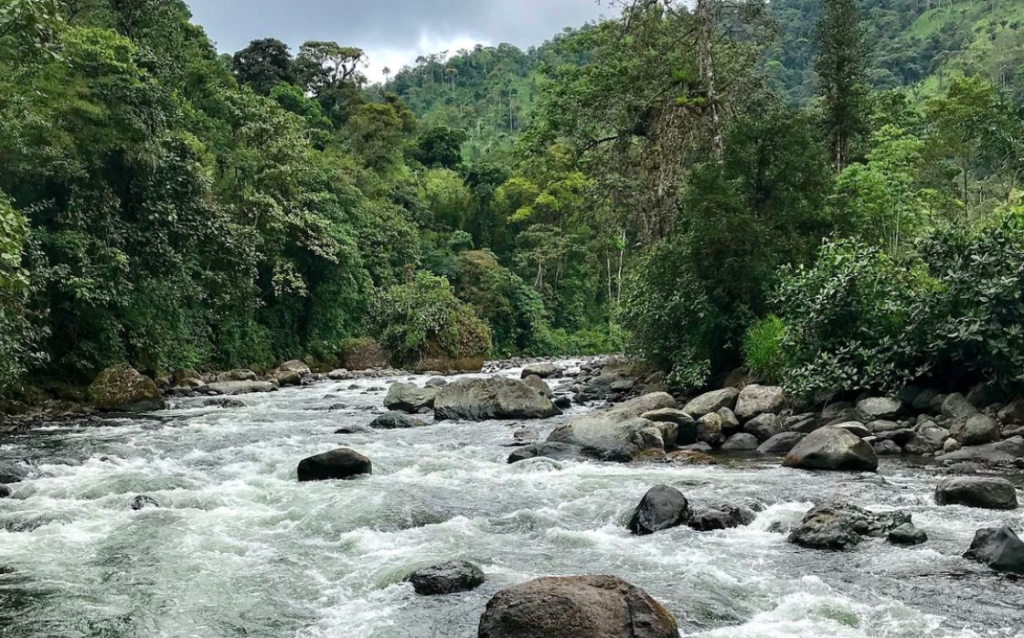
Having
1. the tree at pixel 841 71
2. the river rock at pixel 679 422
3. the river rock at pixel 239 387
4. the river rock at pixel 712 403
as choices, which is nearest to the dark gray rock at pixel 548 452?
the river rock at pixel 679 422

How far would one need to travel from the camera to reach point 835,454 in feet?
30.3

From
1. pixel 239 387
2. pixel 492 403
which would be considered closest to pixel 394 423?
pixel 492 403

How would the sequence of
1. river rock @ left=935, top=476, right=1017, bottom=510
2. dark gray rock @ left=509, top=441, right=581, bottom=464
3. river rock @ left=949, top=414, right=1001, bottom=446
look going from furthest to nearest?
dark gray rock @ left=509, top=441, right=581, bottom=464 → river rock @ left=949, top=414, right=1001, bottom=446 → river rock @ left=935, top=476, right=1017, bottom=510

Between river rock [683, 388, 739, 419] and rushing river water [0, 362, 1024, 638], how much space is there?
3.05 metres

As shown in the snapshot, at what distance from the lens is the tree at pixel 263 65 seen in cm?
4422

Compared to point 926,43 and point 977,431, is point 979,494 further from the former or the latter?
point 926,43

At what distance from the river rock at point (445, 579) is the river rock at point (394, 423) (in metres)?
8.53

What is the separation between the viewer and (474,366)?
30.1m

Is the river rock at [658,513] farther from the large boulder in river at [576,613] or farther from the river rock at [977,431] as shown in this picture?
the river rock at [977,431]

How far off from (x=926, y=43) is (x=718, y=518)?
83.3m

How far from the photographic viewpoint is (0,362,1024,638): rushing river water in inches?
199

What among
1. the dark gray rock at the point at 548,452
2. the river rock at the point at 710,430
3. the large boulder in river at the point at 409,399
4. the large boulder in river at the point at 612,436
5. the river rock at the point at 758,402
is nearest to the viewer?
the dark gray rock at the point at 548,452

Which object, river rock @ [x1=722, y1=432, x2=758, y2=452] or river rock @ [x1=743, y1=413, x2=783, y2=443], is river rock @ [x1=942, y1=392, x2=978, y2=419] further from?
river rock @ [x1=722, y1=432, x2=758, y2=452]

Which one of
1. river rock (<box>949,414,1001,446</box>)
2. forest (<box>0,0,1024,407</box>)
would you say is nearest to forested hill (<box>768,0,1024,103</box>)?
forest (<box>0,0,1024,407</box>)
